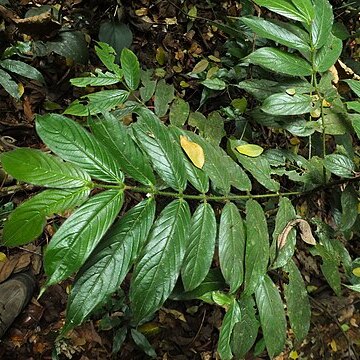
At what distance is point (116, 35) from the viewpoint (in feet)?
6.48

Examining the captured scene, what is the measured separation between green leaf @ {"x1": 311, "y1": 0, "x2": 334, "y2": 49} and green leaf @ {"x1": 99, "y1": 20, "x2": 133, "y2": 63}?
1.00m

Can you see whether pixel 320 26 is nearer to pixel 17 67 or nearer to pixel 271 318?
pixel 271 318

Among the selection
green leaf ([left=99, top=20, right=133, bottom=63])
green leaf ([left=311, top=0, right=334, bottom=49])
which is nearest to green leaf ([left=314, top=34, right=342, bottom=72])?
green leaf ([left=311, top=0, right=334, bottom=49])

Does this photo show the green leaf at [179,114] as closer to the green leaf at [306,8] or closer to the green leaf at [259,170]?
the green leaf at [259,170]

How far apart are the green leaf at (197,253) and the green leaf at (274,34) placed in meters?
0.53

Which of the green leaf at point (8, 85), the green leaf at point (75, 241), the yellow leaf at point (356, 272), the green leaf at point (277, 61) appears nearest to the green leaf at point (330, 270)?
the yellow leaf at point (356, 272)

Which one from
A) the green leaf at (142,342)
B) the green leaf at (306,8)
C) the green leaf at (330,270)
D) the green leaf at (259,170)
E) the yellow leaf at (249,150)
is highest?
the green leaf at (306,8)

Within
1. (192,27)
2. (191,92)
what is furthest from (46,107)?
(192,27)

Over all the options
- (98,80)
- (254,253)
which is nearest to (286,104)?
(254,253)

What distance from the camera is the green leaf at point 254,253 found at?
3.13ft

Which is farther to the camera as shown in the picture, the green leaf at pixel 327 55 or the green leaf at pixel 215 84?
the green leaf at pixel 215 84

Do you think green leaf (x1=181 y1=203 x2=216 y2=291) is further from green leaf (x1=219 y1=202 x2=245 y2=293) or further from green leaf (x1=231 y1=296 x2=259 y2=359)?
green leaf (x1=231 y1=296 x2=259 y2=359)

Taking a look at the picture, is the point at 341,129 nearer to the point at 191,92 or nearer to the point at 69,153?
the point at 69,153

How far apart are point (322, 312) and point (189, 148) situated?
170cm
